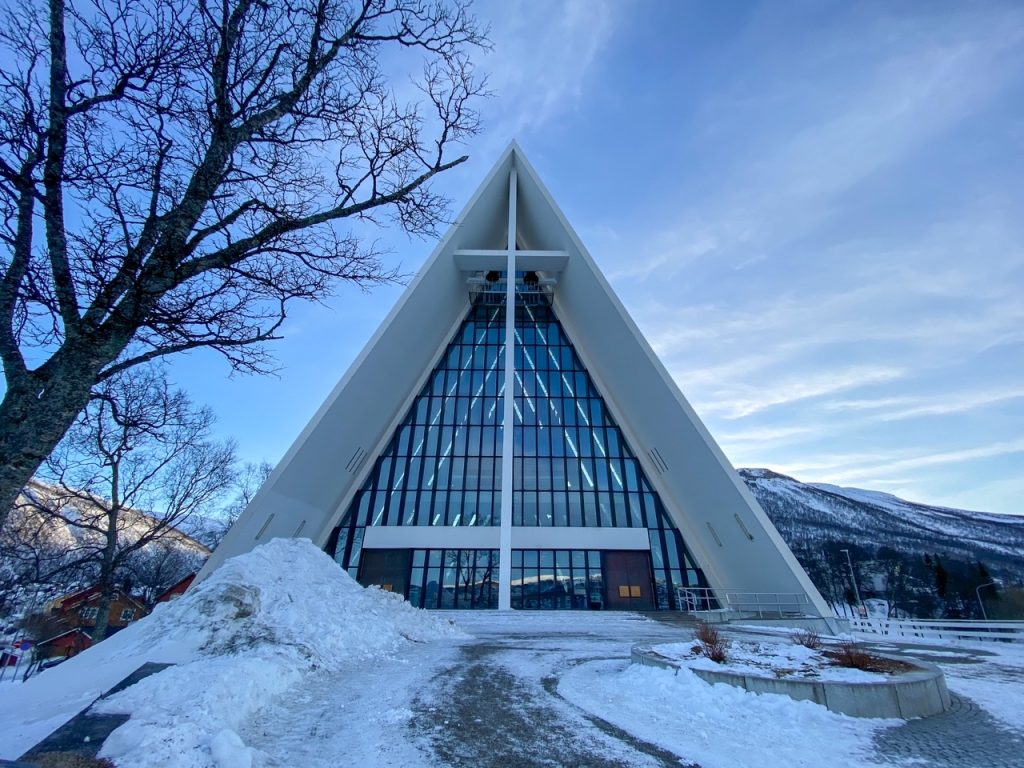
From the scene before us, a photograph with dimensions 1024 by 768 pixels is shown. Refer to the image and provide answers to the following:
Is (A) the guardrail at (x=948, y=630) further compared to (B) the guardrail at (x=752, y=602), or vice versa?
(B) the guardrail at (x=752, y=602)

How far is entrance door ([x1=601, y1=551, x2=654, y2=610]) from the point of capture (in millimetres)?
19047

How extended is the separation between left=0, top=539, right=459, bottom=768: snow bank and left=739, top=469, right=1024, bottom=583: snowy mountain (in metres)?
92.6

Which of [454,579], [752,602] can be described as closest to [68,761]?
[454,579]

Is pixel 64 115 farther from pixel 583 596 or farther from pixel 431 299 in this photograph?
pixel 583 596

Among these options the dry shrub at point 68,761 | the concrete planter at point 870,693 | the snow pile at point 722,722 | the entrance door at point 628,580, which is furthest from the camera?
the entrance door at point 628,580

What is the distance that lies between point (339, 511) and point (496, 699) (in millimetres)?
18238

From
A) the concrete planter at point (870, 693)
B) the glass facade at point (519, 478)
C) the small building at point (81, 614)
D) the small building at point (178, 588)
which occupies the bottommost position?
the small building at point (81, 614)

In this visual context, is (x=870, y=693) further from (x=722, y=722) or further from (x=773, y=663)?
(x=722, y=722)

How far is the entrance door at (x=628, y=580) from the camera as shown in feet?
62.5

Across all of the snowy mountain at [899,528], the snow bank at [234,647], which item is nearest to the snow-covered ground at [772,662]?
the snow bank at [234,647]

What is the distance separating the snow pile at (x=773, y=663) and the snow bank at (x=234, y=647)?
4.47m

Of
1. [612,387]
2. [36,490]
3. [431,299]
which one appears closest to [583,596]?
[612,387]

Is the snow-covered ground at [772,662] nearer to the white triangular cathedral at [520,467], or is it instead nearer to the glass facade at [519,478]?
the white triangular cathedral at [520,467]

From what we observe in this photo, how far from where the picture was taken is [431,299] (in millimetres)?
21094
